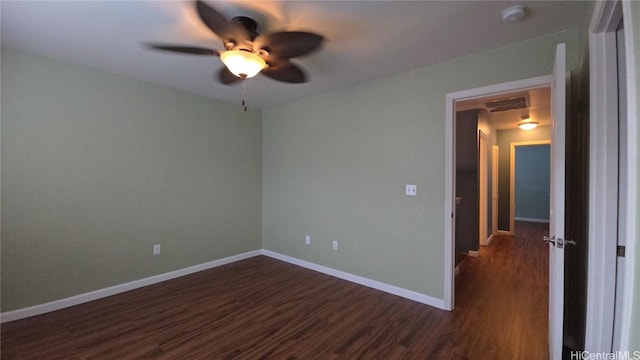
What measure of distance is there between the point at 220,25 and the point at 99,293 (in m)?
2.92

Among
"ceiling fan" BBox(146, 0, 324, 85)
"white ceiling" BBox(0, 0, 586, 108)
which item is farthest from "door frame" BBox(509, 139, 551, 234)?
"ceiling fan" BBox(146, 0, 324, 85)

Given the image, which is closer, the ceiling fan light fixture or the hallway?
the ceiling fan light fixture

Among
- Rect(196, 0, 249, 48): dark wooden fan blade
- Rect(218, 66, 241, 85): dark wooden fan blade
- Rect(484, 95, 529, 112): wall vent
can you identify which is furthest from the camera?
Rect(484, 95, 529, 112): wall vent

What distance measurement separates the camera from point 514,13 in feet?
5.83

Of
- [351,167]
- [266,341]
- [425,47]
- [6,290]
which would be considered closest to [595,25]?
[425,47]

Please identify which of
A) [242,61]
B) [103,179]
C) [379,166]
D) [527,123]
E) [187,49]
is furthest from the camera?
[527,123]

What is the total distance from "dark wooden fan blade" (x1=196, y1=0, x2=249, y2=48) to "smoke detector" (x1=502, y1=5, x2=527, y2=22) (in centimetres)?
172

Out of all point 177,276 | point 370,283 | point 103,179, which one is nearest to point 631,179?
point 370,283

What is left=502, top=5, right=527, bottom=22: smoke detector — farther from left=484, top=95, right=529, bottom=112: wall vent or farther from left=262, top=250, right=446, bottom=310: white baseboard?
left=262, top=250, right=446, bottom=310: white baseboard

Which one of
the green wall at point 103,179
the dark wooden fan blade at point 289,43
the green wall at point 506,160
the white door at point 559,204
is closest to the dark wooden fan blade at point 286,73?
the dark wooden fan blade at point 289,43

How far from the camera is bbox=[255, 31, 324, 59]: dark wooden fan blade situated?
6.53 feet

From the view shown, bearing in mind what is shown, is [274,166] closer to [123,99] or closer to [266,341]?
[123,99]

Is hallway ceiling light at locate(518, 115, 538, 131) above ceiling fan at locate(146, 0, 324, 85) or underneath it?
above

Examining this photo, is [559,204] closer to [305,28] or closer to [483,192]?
[305,28]
